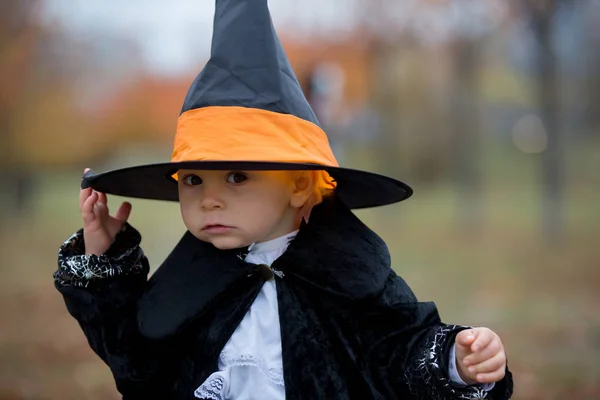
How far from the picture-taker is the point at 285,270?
144 cm

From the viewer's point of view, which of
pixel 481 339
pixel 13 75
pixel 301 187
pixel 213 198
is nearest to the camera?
pixel 481 339

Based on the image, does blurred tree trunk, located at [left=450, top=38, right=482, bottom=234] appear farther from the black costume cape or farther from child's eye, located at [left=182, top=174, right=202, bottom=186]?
child's eye, located at [left=182, top=174, right=202, bottom=186]

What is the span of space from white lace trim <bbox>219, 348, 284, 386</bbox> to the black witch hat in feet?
1.26

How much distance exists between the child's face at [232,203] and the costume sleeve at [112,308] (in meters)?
0.19

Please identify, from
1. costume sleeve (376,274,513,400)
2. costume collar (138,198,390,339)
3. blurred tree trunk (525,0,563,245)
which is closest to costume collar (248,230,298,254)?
costume collar (138,198,390,339)

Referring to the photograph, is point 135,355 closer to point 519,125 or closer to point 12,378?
point 12,378

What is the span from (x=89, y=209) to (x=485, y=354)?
2.77 feet

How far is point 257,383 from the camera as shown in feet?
4.56

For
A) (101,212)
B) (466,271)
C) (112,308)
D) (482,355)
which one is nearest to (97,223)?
(101,212)

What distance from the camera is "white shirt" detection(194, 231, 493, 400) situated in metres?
1.38

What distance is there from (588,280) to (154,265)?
114 inches

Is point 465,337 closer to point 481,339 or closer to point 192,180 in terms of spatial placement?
point 481,339

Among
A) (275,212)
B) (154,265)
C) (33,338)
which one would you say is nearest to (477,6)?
(154,265)

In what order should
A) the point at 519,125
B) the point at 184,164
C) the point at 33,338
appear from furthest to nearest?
the point at 519,125 → the point at 33,338 → the point at 184,164
